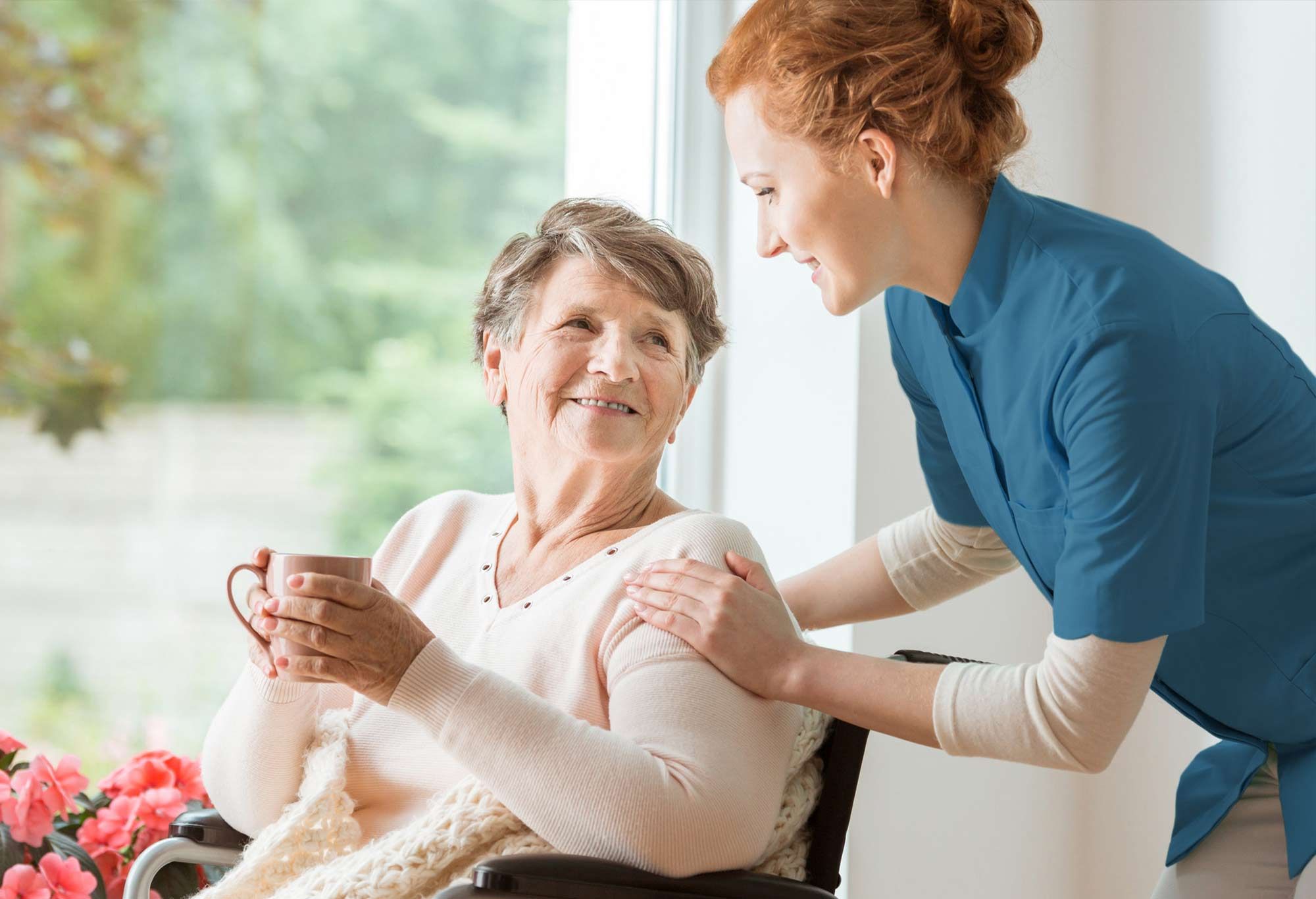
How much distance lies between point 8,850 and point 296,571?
32.8 inches

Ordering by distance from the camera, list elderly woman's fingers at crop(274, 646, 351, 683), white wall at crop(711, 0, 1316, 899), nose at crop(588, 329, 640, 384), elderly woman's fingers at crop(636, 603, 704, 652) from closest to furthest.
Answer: elderly woman's fingers at crop(274, 646, 351, 683) < elderly woman's fingers at crop(636, 603, 704, 652) < nose at crop(588, 329, 640, 384) < white wall at crop(711, 0, 1316, 899)

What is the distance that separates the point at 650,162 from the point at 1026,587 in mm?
1114

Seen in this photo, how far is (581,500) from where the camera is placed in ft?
5.46

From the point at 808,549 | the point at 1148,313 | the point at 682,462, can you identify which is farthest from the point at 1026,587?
the point at 1148,313

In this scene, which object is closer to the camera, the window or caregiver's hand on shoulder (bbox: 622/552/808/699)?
caregiver's hand on shoulder (bbox: 622/552/808/699)

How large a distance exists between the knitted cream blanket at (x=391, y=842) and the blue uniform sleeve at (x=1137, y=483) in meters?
0.39

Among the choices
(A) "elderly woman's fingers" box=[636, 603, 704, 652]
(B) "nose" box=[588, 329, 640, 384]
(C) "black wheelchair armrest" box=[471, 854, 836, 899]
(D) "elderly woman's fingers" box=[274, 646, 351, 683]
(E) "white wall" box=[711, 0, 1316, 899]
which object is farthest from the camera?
(E) "white wall" box=[711, 0, 1316, 899]

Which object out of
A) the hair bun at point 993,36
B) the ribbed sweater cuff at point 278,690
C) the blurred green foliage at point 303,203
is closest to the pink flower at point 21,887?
the ribbed sweater cuff at point 278,690

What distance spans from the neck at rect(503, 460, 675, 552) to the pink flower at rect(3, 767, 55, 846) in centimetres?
77

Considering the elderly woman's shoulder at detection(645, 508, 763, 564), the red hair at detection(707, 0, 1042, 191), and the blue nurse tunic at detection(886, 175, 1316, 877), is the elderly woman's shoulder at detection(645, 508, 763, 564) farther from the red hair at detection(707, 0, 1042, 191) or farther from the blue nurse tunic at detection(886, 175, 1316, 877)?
the red hair at detection(707, 0, 1042, 191)

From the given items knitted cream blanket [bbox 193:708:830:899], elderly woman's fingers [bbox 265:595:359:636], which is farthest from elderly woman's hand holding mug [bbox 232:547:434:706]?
knitted cream blanket [bbox 193:708:830:899]

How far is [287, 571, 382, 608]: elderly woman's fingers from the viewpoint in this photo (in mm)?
1213

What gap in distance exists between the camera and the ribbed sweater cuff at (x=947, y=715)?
1265 millimetres

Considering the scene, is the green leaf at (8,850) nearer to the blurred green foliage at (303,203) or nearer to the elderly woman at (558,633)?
the elderly woman at (558,633)
